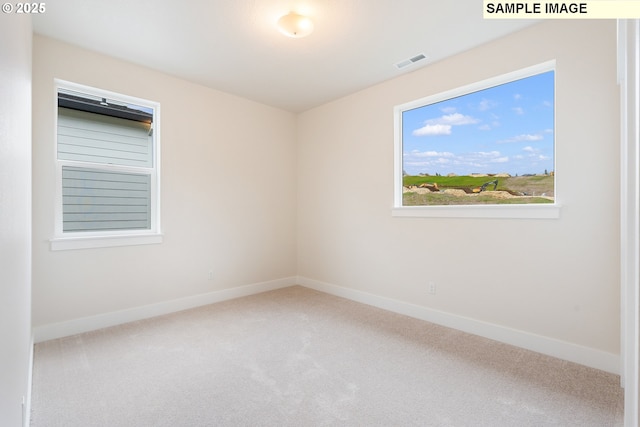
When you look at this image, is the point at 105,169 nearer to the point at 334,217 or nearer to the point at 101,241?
the point at 101,241

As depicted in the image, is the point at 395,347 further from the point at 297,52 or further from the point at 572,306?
the point at 297,52

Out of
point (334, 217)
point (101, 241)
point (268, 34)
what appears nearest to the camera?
point (268, 34)

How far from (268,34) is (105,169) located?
7.08ft

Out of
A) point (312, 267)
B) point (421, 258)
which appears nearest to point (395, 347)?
point (421, 258)

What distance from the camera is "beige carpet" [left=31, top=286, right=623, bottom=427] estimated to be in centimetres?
175

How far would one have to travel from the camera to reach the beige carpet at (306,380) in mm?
1746

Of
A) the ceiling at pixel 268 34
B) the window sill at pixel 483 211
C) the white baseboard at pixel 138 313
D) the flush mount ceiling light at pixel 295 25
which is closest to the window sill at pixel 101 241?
the white baseboard at pixel 138 313

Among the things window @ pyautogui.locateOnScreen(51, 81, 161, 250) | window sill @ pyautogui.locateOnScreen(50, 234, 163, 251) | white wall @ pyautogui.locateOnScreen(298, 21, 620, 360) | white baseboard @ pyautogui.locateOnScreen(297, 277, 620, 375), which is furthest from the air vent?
window sill @ pyautogui.locateOnScreen(50, 234, 163, 251)

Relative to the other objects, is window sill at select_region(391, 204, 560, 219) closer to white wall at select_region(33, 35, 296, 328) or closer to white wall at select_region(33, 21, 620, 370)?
white wall at select_region(33, 21, 620, 370)

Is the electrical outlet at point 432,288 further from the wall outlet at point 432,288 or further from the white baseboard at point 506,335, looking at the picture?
the white baseboard at point 506,335

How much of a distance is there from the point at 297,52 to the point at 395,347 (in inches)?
114

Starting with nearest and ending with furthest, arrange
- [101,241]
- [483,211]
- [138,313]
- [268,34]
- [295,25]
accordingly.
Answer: [295,25], [268,34], [483,211], [101,241], [138,313]

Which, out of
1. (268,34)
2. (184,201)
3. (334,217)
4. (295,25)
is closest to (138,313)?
(184,201)

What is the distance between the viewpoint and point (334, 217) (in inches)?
170
